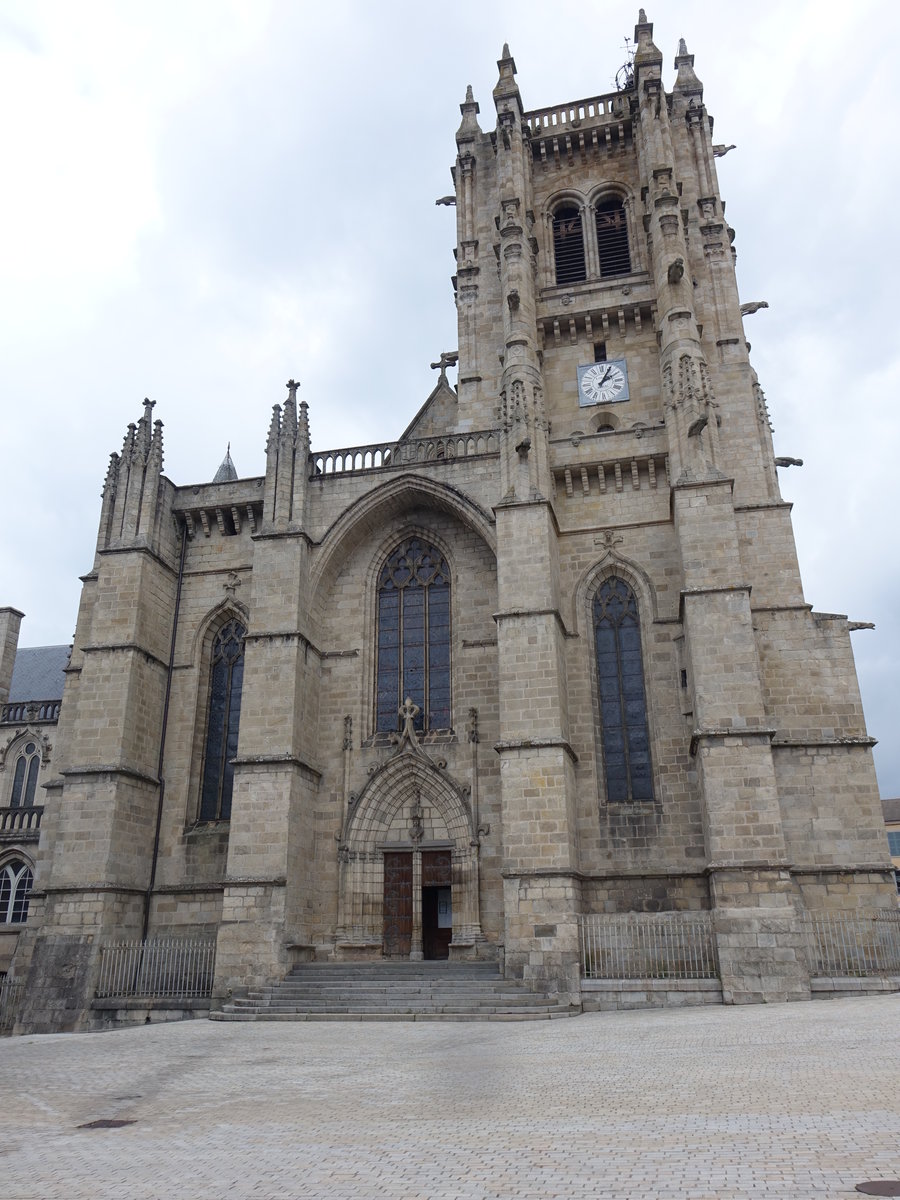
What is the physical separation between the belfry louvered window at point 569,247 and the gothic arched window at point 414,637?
8966 millimetres

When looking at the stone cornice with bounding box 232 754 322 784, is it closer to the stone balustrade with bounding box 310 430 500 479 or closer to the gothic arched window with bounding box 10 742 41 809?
the stone balustrade with bounding box 310 430 500 479

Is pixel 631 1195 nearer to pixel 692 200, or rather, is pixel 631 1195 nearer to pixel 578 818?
pixel 578 818

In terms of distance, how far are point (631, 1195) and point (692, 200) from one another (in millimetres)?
24391

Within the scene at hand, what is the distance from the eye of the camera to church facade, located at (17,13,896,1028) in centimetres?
1641

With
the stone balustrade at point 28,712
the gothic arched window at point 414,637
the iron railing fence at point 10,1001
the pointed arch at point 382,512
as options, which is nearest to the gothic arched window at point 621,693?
the pointed arch at point 382,512

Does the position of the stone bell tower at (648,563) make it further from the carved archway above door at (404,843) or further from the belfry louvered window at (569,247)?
the carved archway above door at (404,843)

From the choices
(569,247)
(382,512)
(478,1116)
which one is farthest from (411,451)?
(478,1116)

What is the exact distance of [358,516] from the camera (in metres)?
20.1

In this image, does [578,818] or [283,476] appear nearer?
[578,818]

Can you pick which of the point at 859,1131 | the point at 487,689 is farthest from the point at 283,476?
the point at 859,1131

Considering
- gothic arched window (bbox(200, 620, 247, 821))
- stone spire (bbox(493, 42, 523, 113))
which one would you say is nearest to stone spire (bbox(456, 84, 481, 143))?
stone spire (bbox(493, 42, 523, 113))

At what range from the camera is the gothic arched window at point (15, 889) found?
2636 cm

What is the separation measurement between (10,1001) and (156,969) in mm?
2774

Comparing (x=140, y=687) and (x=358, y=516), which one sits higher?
(x=358, y=516)
